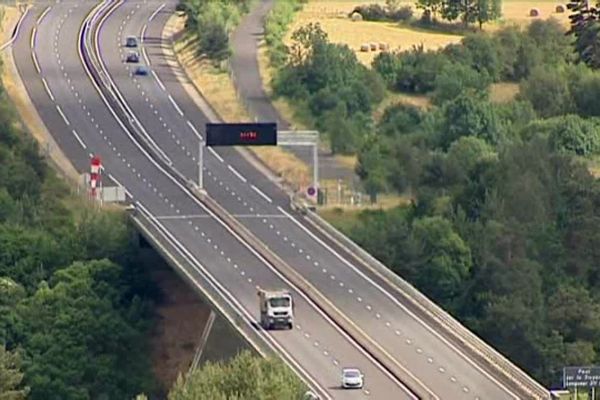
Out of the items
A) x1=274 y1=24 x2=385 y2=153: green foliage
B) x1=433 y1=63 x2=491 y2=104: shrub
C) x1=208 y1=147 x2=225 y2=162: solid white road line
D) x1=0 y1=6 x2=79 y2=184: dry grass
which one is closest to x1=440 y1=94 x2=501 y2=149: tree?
x1=274 y1=24 x2=385 y2=153: green foliage

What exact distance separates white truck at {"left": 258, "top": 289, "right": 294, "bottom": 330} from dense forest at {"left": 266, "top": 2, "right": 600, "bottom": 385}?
13.1 metres

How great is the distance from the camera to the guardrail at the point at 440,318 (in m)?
112

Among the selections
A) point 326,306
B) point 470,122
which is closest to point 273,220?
point 470,122

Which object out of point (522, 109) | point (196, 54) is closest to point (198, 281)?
point (522, 109)

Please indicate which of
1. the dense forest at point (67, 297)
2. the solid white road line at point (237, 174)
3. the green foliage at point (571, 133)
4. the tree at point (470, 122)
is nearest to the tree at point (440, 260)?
the dense forest at point (67, 297)

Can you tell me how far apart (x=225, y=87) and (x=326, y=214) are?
28.0 metres

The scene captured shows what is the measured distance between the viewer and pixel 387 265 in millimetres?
139250

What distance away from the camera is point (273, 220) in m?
146

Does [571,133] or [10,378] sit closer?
[10,378]

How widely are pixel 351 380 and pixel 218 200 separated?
132 feet

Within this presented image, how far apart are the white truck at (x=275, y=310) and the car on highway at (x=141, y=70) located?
2180 inches

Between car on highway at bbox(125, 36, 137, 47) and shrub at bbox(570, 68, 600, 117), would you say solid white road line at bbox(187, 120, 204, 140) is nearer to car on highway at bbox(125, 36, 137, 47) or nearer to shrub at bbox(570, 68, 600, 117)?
car on highway at bbox(125, 36, 137, 47)

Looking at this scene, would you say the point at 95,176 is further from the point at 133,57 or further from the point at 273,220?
the point at 133,57

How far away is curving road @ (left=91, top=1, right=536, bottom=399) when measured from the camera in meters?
Result: 116
